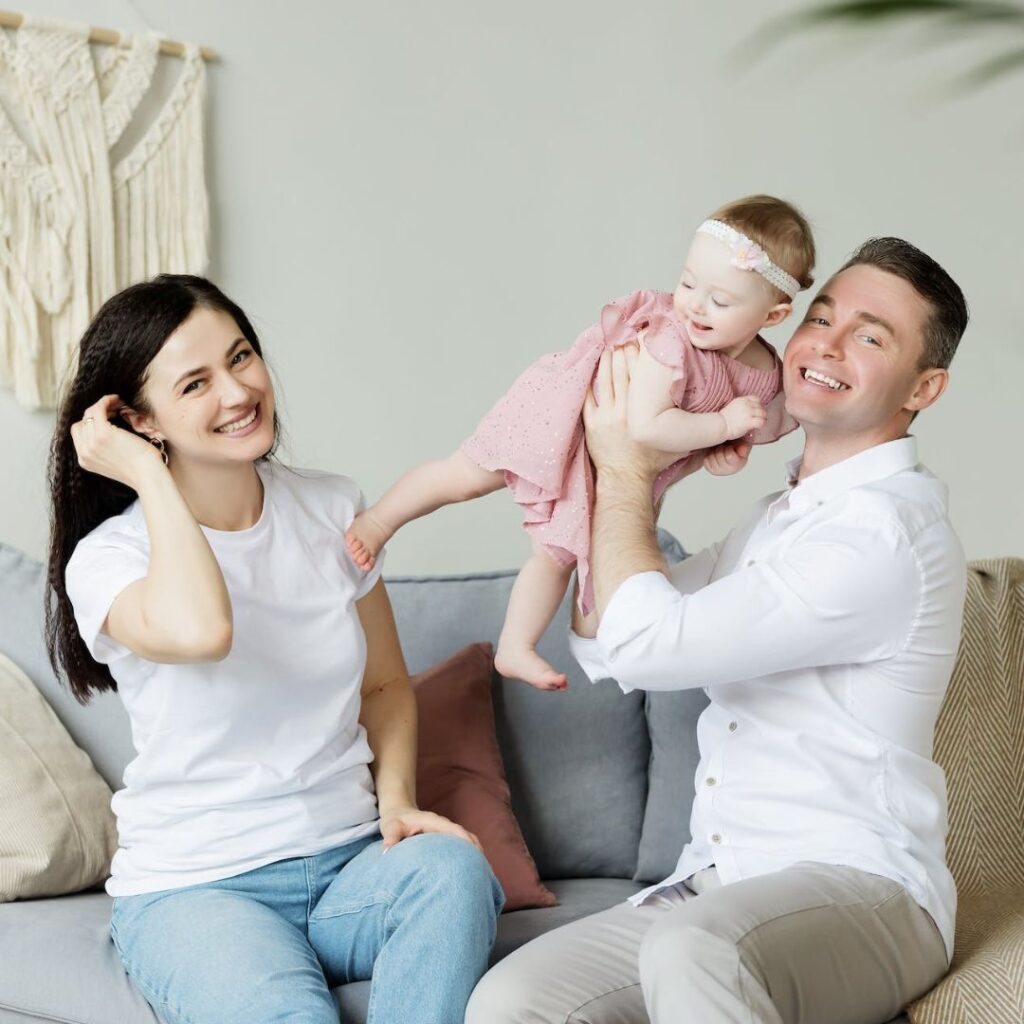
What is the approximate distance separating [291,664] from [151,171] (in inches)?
55.6

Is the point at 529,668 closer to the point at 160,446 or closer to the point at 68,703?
the point at 160,446

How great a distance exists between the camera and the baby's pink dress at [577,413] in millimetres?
1839

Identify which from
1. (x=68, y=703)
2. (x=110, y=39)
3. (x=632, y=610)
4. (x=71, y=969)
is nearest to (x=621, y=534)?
(x=632, y=610)

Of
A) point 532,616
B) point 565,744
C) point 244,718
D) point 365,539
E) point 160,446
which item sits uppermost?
point 160,446

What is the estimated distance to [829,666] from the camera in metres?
1.76

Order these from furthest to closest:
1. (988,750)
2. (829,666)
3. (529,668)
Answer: (988,750) < (529,668) < (829,666)

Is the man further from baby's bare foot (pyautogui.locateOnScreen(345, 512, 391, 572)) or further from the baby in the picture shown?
baby's bare foot (pyautogui.locateOnScreen(345, 512, 391, 572))

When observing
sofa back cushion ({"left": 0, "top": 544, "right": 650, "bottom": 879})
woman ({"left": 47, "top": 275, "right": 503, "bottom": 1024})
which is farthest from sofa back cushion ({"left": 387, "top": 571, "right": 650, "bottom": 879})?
woman ({"left": 47, "top": 275, "right": 503, "bottom": 1024})

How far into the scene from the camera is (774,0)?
3316 mm

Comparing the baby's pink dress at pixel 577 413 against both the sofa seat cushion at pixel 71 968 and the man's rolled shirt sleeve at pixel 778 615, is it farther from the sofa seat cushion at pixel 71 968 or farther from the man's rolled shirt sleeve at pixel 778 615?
the sofa seat cushion at pixel 71 968

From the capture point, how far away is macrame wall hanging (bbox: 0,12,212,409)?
267 centimetres

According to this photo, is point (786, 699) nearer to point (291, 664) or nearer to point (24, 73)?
point (291, 664)

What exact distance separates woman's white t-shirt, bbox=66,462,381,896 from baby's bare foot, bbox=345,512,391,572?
45 mm

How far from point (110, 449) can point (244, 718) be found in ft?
1.37
